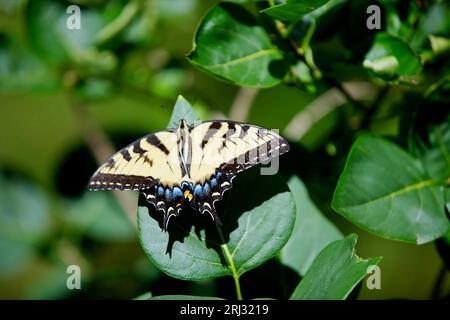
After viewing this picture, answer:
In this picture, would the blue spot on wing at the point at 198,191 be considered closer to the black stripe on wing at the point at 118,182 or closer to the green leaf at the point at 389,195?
the black stripe on wing at the point at 118,182

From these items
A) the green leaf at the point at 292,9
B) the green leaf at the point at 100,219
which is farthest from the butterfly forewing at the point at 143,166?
the green leaf at the point at 100,219

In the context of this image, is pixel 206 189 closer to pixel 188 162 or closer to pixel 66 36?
→ pixel 188 162

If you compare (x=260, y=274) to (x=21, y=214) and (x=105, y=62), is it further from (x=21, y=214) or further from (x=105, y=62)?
(x=21, y=214)

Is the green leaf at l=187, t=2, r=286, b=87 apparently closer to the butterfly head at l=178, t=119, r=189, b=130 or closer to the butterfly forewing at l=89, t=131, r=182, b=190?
the butterfly head at l=178, t=119, r=189, b=130

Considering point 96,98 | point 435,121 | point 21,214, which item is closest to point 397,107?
point 435,121

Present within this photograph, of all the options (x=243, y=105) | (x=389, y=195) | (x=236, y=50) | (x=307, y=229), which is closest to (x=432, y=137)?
(x=389, y=195)

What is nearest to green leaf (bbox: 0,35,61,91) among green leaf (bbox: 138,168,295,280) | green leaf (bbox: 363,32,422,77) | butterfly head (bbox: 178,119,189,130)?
butterfly head (bbox: 178,119,189,130)
